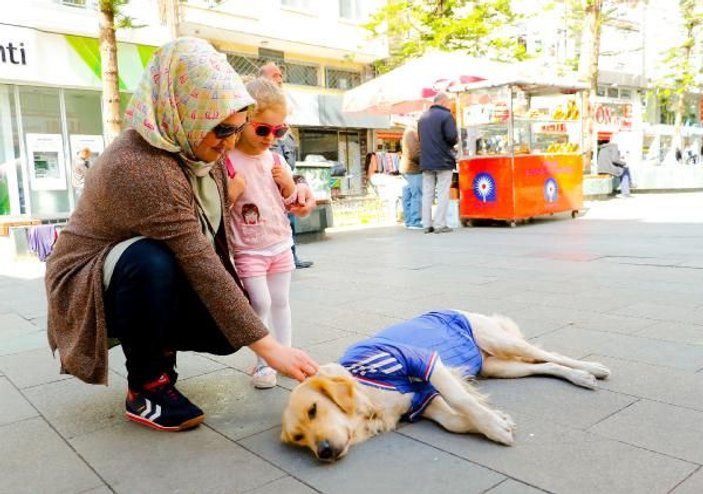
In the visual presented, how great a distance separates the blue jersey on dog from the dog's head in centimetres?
17

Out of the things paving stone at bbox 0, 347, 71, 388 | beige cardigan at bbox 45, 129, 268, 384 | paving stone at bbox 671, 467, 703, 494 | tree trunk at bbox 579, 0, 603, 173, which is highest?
tree trunk at bbox 579, 0, 603, 173

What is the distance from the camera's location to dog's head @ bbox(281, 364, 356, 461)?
7.17 ft

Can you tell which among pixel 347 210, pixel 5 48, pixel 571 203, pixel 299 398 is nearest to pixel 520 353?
pixel 299 398

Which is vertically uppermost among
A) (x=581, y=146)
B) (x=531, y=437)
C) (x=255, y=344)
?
(x=581, y=146)

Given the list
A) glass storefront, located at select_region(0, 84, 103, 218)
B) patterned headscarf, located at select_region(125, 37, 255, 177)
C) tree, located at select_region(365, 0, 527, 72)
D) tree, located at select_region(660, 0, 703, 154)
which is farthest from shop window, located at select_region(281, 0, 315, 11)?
patterned headscarf, located at select_region(125, 37, 255, 177)

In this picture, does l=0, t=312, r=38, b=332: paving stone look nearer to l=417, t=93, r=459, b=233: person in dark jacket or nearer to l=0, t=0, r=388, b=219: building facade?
l=417, t=93, r=459, b=233: person in dark jacket

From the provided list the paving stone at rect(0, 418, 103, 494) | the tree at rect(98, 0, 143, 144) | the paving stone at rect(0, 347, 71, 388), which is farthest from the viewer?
the tree at rect(98, 0, 143, 144)

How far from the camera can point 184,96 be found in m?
2.33

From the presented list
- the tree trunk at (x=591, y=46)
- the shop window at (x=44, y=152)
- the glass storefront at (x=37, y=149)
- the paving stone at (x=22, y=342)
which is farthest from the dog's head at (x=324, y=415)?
the tree trunk at (x=591, y=46)

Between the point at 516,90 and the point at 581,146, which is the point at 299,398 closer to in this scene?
the point at 516,90

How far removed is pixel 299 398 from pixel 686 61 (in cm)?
3199

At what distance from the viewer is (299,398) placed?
2236mm

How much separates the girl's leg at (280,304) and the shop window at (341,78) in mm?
21268

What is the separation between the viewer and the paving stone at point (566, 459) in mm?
1964
